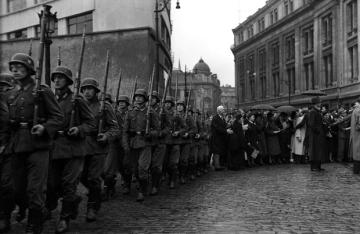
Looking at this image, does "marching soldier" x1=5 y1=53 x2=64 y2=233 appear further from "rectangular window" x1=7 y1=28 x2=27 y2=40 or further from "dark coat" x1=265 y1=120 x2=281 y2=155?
"rectangular window" x1=7 y1=28 x2=27 y2=40

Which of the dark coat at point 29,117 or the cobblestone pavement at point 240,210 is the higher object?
the dark coat at point 29,117

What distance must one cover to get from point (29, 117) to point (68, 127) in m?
0.90

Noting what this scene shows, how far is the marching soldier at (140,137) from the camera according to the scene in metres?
10.0

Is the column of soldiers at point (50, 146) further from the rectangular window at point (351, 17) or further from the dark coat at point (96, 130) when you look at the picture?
the rectangular window at point (351, 17)

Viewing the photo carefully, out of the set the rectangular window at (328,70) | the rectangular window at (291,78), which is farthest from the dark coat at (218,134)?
the rectangular window at (291,78)

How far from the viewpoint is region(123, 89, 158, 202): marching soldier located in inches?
394

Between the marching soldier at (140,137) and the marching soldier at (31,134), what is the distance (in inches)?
138

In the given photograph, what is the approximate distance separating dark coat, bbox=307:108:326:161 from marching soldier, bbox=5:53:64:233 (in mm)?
10223

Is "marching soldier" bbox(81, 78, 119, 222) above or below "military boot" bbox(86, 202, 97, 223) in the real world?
above

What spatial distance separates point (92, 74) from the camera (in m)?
25.5

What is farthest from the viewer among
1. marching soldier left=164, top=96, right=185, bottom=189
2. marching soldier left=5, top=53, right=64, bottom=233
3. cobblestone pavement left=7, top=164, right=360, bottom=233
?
marching soldier left=164, top=96, right=185, bottom=189

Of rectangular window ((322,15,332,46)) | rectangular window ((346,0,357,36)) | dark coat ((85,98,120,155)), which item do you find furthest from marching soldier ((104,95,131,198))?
rectangular window ((322,15,332,46))

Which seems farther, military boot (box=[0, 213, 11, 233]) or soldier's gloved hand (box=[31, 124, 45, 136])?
military boot (box=[0, 213, 11, 233])

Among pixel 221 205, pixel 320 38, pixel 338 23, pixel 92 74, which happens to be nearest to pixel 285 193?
pixel 221 205
